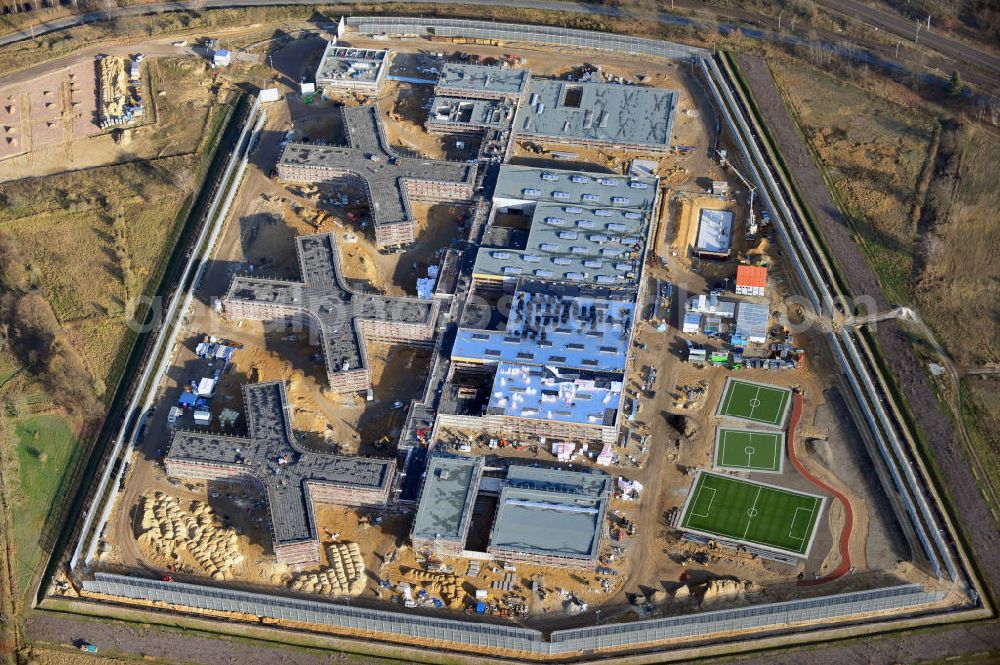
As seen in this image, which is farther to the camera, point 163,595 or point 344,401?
point 344,401

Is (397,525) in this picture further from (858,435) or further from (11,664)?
(858,435)

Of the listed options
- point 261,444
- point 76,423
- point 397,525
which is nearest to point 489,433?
point 397,525

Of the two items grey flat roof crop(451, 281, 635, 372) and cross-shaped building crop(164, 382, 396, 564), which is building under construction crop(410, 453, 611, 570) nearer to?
cross-shaped building crop(164, 382, 396, 564)

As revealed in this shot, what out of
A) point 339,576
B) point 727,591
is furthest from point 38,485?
point 727,591

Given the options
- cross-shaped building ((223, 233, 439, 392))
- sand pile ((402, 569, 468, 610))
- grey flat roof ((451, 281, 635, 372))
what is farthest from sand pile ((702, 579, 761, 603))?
cross-shaped building ((223, 233, 439, 392))

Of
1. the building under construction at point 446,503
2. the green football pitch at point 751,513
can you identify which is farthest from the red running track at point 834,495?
the building under construction at point 446,503
